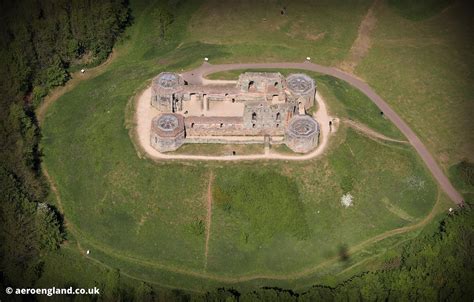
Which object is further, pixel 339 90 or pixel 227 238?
pixel 339 90

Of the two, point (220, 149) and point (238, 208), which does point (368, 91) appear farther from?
point (238, 208)

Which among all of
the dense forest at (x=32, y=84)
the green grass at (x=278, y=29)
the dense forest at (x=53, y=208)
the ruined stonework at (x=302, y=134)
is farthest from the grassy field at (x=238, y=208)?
the green grass at (x=278, y=29)

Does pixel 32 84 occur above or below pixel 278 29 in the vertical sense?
below

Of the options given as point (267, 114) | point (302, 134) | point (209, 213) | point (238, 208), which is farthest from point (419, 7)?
point (209, 213)

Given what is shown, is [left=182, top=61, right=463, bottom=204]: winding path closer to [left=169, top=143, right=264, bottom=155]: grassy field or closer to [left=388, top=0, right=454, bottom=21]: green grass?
[left=169, top=143, right=264, bottom=155]: grassy field

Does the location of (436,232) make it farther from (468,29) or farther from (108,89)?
(108,89)

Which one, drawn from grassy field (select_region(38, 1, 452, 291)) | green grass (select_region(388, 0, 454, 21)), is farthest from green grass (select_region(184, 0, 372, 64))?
grassy field (select_region(38, 1, 452, 291))

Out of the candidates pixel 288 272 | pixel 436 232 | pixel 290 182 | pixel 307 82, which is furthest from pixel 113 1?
pixel 436 232
